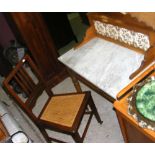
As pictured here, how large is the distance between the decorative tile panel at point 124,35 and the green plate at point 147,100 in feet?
1.82

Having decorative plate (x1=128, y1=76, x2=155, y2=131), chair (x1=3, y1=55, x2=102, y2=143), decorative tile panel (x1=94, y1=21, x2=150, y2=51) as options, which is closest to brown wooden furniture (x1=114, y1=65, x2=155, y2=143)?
decorative plate (x1=128, y1=76, x2=155, y2=131)

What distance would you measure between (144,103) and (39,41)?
7.11 ft

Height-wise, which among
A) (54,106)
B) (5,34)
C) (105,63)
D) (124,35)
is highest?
(124,35)

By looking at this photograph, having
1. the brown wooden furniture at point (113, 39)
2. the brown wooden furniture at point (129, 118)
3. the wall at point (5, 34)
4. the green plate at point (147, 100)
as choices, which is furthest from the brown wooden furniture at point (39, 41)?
the green plate at point (147, 100)

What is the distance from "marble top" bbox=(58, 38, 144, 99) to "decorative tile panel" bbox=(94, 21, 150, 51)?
72 mm

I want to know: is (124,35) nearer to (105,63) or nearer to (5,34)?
(105,63)

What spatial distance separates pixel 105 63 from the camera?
2.30 metres

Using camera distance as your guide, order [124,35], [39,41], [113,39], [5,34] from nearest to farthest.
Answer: [124,35], [113,39], [39,41], [5,34]

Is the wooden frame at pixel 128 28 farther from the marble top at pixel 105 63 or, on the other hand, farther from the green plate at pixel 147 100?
the green plate at pixel 147 100

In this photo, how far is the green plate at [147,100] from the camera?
151 cm

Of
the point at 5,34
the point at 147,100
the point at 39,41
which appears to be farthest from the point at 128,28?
the point at 5,34
